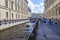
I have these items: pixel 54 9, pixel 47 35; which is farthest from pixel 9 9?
pixel 47 35

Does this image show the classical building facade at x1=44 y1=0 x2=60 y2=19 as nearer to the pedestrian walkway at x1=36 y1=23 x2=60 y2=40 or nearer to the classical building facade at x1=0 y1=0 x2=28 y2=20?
the classical building facade at x1=0 y1=0 x2=28 y2=20

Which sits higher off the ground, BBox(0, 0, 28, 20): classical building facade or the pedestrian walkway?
BBox(0, 0, 28, 20): classical building facade

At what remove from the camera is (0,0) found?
39875mm

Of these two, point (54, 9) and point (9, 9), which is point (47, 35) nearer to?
point (9, 9)

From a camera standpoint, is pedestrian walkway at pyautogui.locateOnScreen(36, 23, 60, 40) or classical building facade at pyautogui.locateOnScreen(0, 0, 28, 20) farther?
classical building facade at pyautogui.locateOnScreen(0, 0, 28, 20)

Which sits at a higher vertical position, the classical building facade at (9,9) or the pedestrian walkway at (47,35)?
the classical building facade at (9,9)

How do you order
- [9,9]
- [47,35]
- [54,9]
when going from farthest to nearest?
[54,9] → [9,9] → [47,35]

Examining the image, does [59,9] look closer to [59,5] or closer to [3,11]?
[59,5]

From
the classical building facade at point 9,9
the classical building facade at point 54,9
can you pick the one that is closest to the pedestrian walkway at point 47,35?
the classical building facade at point 9,9

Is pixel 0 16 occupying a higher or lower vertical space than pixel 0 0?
lower

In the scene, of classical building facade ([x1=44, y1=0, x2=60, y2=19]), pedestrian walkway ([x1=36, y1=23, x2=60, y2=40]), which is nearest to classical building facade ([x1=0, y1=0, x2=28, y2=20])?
classical building facade ([x1=44, y1=0, x2=60, y2=19])

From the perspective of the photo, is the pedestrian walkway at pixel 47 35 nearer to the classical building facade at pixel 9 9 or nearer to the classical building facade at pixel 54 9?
the classical building facade at pixel 9 9

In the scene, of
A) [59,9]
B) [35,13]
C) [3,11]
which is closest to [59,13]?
[59,9]

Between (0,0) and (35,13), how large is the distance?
120 metres
